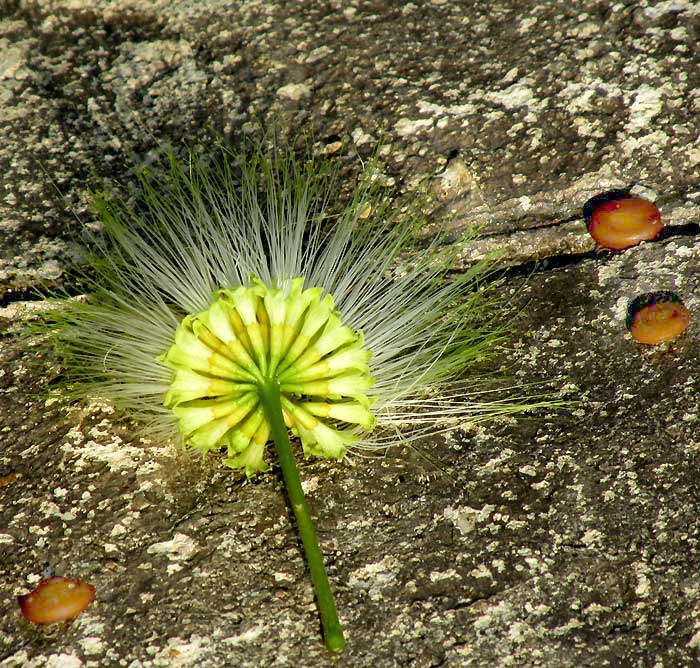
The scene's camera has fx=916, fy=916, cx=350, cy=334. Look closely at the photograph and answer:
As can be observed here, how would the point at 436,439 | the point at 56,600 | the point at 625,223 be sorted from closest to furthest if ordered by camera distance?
the point at 56,600 < the point at 436,439 < the point at 625,223

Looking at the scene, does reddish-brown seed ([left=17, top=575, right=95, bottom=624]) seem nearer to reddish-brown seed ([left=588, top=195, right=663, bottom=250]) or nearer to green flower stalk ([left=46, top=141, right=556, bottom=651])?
green flower stalk ([left=46, top=141, right=556, bottom=651])

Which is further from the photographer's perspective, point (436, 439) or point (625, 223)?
point (625, 223)

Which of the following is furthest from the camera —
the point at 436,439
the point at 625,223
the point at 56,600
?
the point at 625,223

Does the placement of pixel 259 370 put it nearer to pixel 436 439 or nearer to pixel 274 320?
pixel 274 320

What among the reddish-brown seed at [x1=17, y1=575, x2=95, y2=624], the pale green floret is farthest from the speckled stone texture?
the pale green floret

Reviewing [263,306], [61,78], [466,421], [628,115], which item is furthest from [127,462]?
[628,115]

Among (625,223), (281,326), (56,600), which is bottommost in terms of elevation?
(56,600)

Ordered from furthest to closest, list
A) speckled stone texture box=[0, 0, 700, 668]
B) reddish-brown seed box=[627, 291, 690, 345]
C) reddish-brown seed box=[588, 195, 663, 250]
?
reddish-brown seed box=[588, 195, 663, 250] → reddish-brown seed box=[627, 291, 690, 345] → speckled stone texture box=[0, 0, 700, 668]

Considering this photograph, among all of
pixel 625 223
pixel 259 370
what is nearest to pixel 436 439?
pixel 259 370
